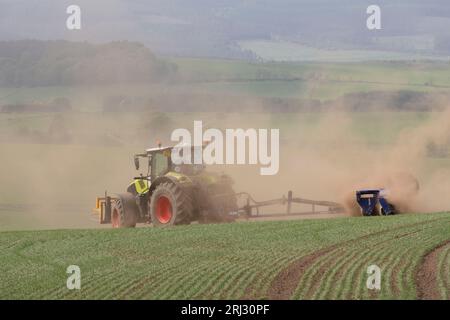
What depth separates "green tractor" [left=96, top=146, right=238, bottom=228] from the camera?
87.1ft

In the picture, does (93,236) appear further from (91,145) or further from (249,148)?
(91,145)

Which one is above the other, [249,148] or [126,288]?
[249,148]

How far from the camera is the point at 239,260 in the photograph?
61.0 ft

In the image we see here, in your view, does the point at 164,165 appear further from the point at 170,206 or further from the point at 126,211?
the point at 126,211

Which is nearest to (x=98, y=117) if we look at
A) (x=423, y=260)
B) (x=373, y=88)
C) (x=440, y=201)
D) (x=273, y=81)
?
(x=273, y=81)

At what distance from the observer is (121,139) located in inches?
2467

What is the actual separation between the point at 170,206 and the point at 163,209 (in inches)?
16.7

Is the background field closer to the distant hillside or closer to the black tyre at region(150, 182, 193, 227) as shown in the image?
the distant hillside

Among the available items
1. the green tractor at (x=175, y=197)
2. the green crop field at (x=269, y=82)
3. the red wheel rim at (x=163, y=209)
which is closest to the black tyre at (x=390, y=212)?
the green tractor at (x=175, y=197)

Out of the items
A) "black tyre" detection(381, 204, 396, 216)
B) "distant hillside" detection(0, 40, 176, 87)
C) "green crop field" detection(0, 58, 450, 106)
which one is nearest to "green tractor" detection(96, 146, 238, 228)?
"black tyre" detection(381, 204, 396, 216)

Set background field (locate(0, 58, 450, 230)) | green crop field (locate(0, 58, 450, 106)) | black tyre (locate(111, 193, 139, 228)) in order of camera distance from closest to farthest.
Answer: black tyre (locate(111, 193, 139, 228)), background field (locate(0, 58, 450, 230)), green crop field (locate(0, 58, 450, 106))

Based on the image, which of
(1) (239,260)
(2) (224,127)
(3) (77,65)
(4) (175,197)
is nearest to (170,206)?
(4) (175,197)
